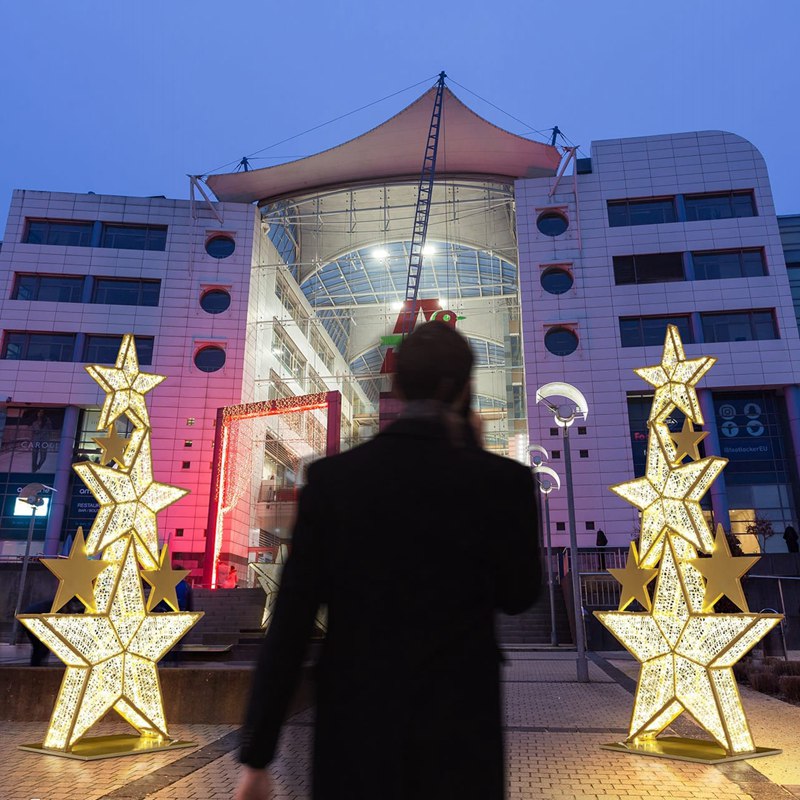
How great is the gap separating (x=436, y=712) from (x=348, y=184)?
3829 centimetres

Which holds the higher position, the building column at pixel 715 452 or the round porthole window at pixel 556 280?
the round porthole window at pixel 556 280

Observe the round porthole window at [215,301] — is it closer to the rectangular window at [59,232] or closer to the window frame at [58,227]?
the window frame at [58,227]

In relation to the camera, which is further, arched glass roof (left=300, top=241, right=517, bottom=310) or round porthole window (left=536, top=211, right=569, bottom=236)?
arched glass roof (left=300, top=241, right=517, bottom=310)

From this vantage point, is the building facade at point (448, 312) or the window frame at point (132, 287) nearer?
the building facade at point (448, 312)

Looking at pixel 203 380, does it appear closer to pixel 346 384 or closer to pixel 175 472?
pixel 175 472

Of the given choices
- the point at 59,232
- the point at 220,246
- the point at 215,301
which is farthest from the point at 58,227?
the point at 215,301

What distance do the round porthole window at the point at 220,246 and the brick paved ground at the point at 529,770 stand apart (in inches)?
1212

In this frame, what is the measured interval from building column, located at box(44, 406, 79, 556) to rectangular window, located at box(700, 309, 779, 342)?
29.3 m

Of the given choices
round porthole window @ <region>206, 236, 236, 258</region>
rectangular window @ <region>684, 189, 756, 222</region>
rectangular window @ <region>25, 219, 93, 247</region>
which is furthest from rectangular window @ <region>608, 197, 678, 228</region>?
rectangular window @ <region>25, 219, 93, 247</region>

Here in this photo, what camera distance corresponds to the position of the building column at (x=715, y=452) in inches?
1160

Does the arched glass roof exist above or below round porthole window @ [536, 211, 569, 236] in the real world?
above

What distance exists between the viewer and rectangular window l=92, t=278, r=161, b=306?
34.7 m

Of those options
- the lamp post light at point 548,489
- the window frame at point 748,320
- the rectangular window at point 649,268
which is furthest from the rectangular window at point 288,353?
the window frame at point 748,320

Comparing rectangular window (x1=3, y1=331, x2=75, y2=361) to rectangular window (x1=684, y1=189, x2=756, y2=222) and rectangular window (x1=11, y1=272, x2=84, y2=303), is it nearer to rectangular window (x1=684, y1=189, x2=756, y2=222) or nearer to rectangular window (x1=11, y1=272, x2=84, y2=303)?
rectangular window (x1=11, y1=272, x2=84, y2=303)
